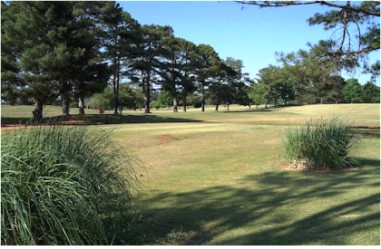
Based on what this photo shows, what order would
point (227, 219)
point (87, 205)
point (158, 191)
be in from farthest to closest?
point (158, 191) < point (227, 219) < point (87, 205)

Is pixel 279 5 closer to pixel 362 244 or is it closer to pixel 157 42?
pixel 362 244

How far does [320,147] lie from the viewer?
1108 centimetres

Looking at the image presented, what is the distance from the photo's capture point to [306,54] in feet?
71.9

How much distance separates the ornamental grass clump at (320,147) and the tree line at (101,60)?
6.46 meters

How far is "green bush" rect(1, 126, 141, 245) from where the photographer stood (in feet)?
13.1

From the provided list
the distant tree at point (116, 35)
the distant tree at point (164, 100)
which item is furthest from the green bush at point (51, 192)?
the distant tree at point (164, 100)

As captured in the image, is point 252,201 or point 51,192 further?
point 252,201

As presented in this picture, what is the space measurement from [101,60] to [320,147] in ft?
120

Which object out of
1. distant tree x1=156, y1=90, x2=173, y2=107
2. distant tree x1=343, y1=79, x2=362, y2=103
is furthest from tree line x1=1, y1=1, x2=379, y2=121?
distant tree x1=343, y1=79, x2=362, y2=103

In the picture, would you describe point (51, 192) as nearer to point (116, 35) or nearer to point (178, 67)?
point (116, 35)

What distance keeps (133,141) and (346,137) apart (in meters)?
8.47

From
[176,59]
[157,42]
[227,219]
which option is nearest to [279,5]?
[227,219]

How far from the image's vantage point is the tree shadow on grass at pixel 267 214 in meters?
5.35

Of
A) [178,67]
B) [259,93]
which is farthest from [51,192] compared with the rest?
[259,93]
